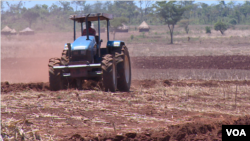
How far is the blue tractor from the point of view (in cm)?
857

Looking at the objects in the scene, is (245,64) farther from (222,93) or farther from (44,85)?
(44,85)

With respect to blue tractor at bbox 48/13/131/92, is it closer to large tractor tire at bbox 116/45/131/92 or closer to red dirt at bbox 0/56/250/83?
large tractor tire at bbox 116/45/131/92

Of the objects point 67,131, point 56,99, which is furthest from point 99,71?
point 67,131

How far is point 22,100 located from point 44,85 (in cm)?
312

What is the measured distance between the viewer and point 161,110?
6.39 m

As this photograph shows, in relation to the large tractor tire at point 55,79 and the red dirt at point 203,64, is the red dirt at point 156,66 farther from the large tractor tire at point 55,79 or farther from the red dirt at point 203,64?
the large tractor tire at point 55,79

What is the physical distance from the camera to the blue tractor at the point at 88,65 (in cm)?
857

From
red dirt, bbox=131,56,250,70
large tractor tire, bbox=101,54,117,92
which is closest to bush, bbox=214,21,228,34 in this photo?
red dirt, bbox=131,56,250,70

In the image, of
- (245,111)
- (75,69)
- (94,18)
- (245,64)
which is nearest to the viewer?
(245,111)

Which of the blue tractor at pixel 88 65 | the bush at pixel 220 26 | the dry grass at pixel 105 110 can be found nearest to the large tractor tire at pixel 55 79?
the blue tractor at pixel 88 65

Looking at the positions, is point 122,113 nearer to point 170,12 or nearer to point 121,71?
point 121,71

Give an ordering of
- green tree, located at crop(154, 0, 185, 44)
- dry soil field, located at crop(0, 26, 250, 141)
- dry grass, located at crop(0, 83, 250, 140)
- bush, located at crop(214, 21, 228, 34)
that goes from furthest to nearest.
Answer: bush, located at crop(214, 21, 228, 34) → green tree, located at crop(154, 0, 185, 44) → dry grass, located at crop(0, 83, 250, 140) → dry soil field, located at crop(0, 26, 250, 141)

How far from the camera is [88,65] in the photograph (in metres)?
8.57

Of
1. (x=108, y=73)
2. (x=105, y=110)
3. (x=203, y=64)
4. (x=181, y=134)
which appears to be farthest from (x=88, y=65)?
(x=203, y=64)
